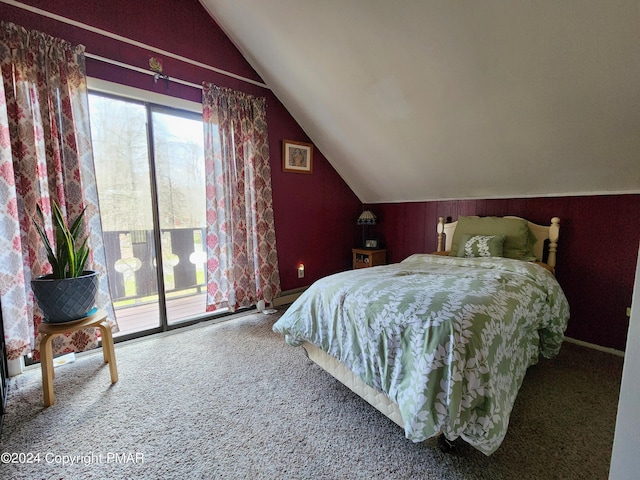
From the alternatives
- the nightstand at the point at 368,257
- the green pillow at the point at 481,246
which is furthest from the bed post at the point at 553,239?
the nightstand at the point at 368,257

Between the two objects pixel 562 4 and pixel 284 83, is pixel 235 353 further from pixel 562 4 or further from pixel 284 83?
pixel 562 4

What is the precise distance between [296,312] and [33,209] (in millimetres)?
1864

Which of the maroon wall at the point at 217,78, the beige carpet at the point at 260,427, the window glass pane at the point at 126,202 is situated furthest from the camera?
the window glass pane at the point at 126,202

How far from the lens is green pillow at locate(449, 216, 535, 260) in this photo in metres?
2.42

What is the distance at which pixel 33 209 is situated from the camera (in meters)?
1.83

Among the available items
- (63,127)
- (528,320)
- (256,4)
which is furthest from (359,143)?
(63,127)

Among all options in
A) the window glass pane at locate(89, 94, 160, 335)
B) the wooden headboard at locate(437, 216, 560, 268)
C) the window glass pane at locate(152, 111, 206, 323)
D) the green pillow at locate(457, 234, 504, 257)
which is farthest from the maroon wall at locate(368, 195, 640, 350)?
the window glass pane at locate(89, 94, 160, 335)

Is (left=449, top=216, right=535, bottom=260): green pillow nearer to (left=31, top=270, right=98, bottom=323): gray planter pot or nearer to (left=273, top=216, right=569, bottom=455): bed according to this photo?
(left=273, top=216, right=569, bottom=455): bed

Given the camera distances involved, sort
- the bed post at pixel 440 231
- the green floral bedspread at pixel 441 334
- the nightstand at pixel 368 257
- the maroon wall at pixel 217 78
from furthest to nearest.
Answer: the nightstand at pixel 368 257
the bed post at pixel 440 231
the maroon wall at pixel 217 78
the green floral bedspread at pixel 441 334

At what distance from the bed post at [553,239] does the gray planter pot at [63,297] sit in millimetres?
3507

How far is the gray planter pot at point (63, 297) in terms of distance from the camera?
1570 millimetres

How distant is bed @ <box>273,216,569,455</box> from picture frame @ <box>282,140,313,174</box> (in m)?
1.83

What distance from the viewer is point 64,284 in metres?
1.58

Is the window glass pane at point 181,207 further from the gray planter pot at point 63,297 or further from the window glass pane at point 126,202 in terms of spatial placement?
the gray planter pot at point 63,297
